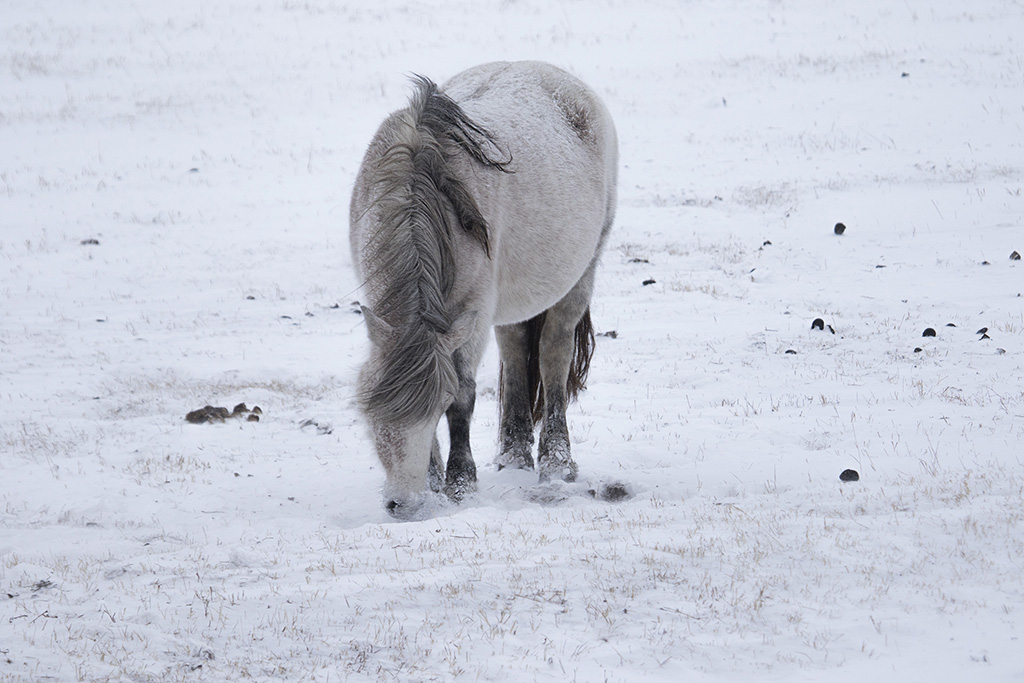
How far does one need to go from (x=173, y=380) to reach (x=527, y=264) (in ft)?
15.2

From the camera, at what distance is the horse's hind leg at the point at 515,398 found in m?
6.54

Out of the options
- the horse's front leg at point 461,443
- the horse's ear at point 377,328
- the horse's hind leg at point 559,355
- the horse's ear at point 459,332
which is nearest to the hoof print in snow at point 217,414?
the horse's hind leg at point 559,355

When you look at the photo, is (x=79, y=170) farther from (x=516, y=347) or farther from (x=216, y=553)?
(x=216, y=553)

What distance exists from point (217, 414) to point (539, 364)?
111 inches

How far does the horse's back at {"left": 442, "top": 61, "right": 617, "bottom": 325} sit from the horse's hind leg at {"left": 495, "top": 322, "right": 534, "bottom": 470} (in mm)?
723

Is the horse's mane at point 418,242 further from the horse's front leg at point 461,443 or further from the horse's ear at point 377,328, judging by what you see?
the horse's front leg at point 461,443

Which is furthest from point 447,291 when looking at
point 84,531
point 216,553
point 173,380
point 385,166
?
point 173,380

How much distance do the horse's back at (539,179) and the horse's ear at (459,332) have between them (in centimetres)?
69

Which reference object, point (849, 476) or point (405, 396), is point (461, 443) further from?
point (849, 476)

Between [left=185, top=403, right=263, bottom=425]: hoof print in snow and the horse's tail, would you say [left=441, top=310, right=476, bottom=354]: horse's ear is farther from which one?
[left=185, top=403, right=263, bottom=425]: hoof print in snow

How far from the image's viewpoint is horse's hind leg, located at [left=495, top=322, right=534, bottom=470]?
21.4ft

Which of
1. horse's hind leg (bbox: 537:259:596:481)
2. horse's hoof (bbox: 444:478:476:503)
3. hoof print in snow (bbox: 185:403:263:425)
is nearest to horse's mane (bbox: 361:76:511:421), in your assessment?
horse's hoof (bbox: 444:478:476:503)

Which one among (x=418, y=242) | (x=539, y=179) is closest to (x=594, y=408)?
(x=539, y=179)

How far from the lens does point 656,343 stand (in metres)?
9.40
